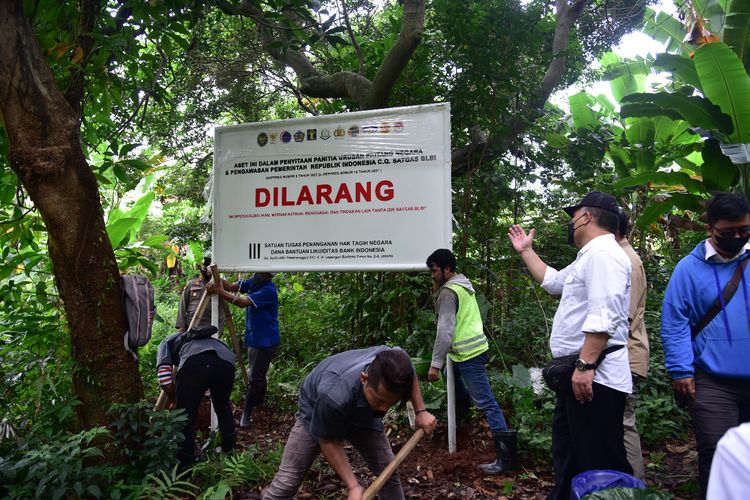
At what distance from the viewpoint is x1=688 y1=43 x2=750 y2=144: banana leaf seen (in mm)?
5453

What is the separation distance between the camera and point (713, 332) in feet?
9.84

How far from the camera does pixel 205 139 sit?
8.96 m

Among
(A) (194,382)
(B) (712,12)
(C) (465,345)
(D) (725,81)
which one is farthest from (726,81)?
(A) (194,382)

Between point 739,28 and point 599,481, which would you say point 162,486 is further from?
point 739,28

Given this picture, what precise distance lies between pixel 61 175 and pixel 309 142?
1.94 meters

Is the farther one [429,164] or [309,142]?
[309,142]

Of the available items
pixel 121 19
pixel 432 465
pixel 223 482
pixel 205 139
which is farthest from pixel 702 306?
pixel 205 139

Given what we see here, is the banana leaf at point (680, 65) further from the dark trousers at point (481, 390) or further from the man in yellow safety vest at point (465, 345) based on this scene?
the dark trousers at point (481, 390)

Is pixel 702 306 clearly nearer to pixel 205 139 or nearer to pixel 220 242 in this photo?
pixel 220 242

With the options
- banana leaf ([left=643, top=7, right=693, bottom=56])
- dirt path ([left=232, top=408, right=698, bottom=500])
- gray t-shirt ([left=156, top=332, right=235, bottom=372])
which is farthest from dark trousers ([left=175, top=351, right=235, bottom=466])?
banana leaf ([left=643, top=7, right=693, bottom=56])

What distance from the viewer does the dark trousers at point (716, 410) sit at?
114 inches

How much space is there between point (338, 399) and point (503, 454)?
2023 mm

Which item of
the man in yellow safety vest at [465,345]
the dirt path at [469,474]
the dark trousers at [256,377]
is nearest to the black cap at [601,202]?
the man in yellow safety vest at [465,345]

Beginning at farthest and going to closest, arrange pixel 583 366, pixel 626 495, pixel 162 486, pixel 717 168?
pixel 717 168
pixel 162 486
pixel 583 366
pixel 626 495
